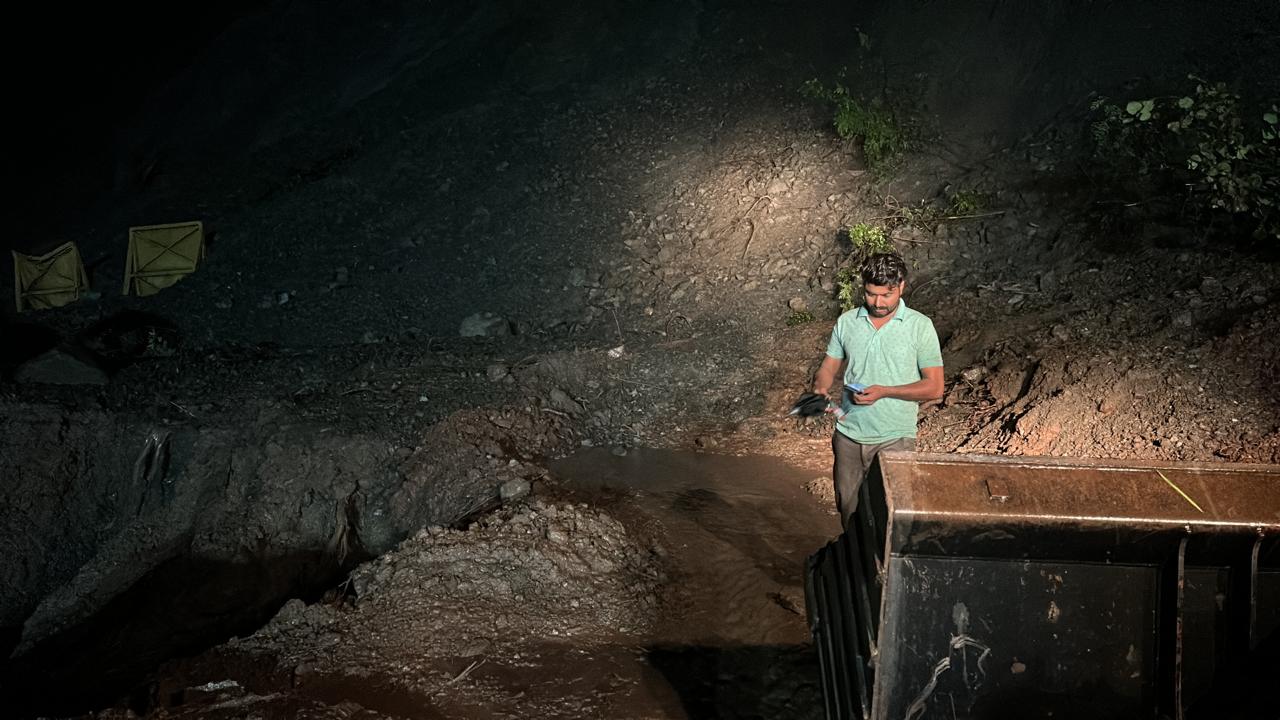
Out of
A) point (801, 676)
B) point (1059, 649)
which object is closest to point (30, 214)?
point (801, 676)

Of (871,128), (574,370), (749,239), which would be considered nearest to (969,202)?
(871,128)

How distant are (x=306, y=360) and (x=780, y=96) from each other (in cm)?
686

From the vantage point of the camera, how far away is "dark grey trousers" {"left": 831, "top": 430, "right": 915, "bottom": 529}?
3.68 m

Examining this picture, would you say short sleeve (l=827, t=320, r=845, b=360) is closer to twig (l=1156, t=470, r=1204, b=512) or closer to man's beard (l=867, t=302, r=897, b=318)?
man's beard (l=867, t=302, r=897, b=318)

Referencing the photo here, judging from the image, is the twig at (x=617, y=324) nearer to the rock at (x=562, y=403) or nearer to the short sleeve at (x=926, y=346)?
the rock at (x=562, y=403)

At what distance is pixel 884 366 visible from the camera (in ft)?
11.8

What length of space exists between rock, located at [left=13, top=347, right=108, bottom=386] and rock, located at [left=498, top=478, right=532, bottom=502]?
4.53m

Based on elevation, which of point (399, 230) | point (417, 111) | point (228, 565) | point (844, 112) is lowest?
point (228, 565)

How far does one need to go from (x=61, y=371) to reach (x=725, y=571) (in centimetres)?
667

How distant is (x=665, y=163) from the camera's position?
34.3 feet

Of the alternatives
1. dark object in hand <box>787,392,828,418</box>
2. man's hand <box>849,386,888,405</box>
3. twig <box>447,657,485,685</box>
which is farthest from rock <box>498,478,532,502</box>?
man's hand <box>849,386,888,405</box>

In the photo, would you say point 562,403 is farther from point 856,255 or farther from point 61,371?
point 61,371

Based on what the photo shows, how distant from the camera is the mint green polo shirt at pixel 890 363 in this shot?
11.8 feet

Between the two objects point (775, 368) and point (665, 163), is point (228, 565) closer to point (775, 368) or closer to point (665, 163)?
point (775, 368)
